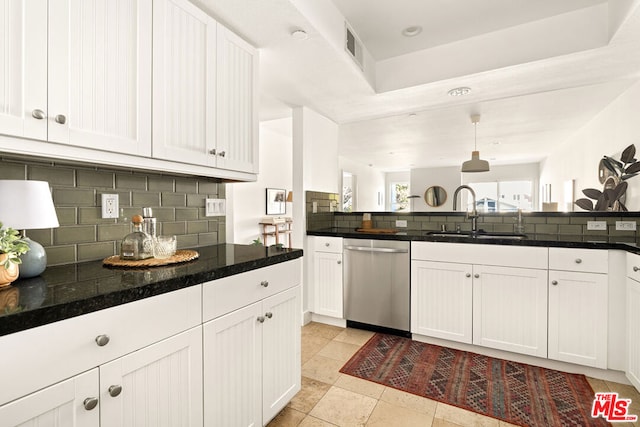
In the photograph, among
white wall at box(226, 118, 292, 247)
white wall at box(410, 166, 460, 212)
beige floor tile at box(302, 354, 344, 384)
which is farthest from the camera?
white wall at box(410, 166, 460, 212)

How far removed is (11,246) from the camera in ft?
3.13

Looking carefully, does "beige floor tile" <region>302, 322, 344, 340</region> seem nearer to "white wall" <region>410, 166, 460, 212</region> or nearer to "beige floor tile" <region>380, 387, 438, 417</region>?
"beige floor tile" <region>380, 387, 438, 417</region>

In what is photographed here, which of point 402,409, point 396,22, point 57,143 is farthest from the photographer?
point 396,22

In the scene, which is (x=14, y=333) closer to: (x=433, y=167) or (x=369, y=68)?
(x=369, y=68)

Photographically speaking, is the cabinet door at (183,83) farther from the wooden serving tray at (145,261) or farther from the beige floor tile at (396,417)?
the beige floor tile at (396,417)

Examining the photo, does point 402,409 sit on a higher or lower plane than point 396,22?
lower

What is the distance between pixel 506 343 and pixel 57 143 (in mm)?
2903

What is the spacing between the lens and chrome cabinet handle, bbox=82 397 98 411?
844 mm

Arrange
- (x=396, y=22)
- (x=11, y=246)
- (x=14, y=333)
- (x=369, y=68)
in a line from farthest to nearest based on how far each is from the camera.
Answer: (x=369, y=68) < (x=396, y=22) < (x=11, y=246) < (x=14, y=333)

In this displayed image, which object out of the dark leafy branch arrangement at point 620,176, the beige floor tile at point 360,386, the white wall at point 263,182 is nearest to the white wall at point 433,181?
the white wall at point 263,182

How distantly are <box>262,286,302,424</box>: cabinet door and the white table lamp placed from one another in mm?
878

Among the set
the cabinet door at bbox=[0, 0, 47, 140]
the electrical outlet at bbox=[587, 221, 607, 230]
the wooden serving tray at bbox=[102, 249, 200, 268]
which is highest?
the cabinet door at bbox=[0, 0, 47, 140]

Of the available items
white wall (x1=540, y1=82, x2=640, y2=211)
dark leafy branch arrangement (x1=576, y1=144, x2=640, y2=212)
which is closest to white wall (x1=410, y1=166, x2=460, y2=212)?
white wall (x1=540, y1=82, x2=640, y2=211)

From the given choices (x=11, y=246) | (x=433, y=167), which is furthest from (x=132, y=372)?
(x=433, y=167)
